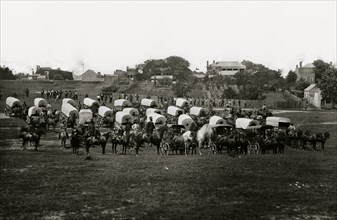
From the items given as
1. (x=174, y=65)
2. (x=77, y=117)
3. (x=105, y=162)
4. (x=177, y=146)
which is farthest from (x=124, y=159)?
(x=174, y=65)

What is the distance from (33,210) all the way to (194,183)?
6.88 m

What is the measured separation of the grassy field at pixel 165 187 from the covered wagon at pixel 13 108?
874 inches

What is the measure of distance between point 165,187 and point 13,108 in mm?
34556

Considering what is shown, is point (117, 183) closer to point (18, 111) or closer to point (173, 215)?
point (173, 215)

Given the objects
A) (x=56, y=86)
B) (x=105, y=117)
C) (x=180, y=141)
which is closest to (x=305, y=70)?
(x=56, y=86)

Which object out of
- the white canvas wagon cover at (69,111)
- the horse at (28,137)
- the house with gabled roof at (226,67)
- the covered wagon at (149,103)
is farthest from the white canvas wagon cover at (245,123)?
the house with gabled roof at (226,67)

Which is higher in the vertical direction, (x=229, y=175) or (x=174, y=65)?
(x=174, y=65)

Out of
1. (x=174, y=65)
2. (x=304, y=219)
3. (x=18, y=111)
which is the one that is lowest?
(x=304, y=219)

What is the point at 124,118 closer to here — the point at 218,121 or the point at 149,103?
the point at 218,121

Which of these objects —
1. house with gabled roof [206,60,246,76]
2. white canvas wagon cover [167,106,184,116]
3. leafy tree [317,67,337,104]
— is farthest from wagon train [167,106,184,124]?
house with gabled roof [206,60,246,76]

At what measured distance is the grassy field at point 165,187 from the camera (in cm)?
1421

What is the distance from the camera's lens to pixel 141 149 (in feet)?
99.0

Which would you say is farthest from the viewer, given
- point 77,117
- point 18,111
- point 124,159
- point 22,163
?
point 18,111

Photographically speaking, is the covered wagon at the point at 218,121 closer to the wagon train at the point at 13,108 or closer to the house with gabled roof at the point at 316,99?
the wagon train at the point at 13,108
